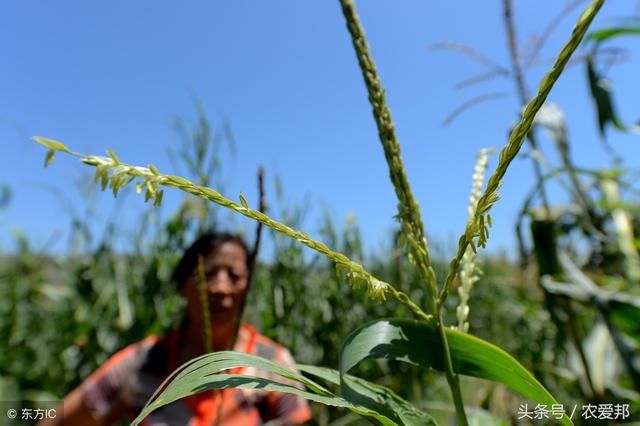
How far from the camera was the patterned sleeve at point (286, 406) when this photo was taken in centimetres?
113

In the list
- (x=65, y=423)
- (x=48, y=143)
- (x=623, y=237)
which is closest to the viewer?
(x=48, y=143)

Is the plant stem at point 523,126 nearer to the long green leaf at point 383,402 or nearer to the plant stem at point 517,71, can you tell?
the long green leaf at point 383,402

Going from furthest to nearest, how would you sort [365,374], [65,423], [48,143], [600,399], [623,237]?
1. [365,374]
2. [65,423]
3. [623,237]
4. [600,399]
5. [48,143]

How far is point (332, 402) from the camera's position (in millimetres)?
211

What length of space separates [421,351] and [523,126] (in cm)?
14

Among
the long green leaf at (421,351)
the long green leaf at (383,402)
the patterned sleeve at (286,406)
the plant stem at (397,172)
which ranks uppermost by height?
the plant stem at (397,172)

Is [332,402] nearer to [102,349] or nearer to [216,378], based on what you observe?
[216,378]

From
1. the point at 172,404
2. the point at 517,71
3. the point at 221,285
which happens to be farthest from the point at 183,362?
the point at 517,71

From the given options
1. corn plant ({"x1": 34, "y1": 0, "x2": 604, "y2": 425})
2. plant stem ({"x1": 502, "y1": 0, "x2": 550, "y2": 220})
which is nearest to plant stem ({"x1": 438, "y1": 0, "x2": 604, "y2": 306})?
corn plant ({"x1": 34, "y1": 0, "x2": 604, "y2": 425})

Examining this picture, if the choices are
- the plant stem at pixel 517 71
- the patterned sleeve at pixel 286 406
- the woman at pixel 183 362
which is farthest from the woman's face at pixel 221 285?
the plant stem at pixel 517 71

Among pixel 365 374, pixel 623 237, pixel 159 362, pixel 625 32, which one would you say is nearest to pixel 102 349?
pixel 159 362

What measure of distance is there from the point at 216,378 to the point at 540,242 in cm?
82

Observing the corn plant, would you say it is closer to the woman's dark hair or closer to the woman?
the woman

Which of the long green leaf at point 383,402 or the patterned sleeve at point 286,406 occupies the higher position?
the long green leaf at point 383,402
